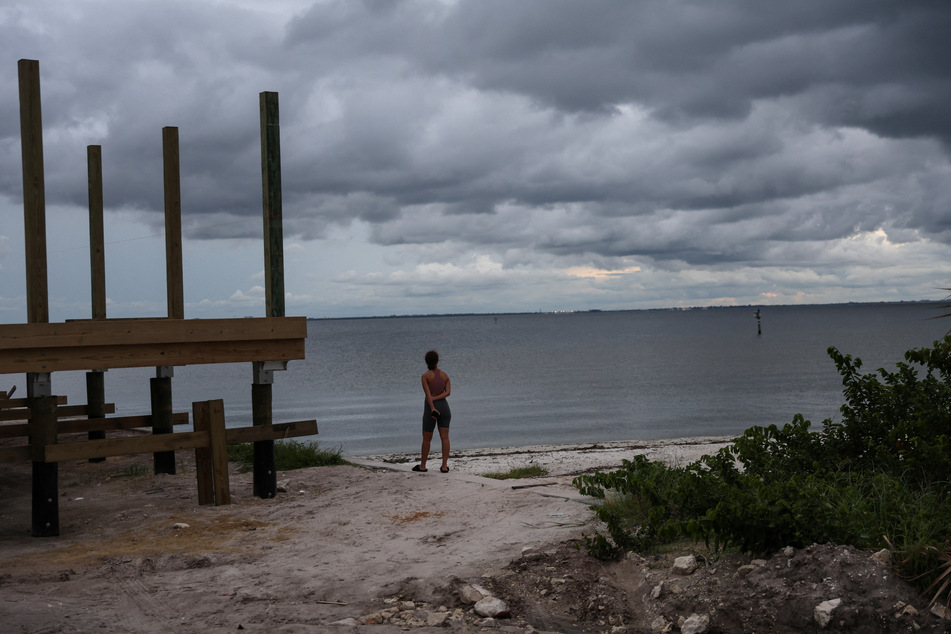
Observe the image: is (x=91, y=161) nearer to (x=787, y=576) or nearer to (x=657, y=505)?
(x=657, y=505)

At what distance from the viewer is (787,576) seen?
486 cm

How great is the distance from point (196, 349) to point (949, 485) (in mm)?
7624

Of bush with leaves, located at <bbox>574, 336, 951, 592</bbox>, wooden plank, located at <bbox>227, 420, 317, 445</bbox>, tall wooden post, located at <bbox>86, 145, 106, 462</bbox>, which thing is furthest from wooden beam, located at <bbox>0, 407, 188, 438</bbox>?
bush with leaves, located at <bbox>574, 336, 951, 592</bbox>

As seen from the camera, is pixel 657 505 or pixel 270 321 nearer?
pixel 657 505

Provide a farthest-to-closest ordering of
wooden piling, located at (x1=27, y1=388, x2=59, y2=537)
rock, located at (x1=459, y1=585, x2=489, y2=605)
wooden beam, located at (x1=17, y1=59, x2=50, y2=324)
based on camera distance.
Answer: wooden beam, located at (x1=17, y1=59, x2=50, y2=324) → wooden piling, located at (x1=27, y1=388, x2=59, y2=537) → rock, located at (x1=459, y1=585, x2=489, y2=605)

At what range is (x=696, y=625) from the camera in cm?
477

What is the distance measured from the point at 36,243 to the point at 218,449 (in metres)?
3.05

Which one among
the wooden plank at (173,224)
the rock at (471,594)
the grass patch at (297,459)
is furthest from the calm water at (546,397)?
the rock at (471,594)

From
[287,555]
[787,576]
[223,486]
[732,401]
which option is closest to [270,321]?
[223,486]

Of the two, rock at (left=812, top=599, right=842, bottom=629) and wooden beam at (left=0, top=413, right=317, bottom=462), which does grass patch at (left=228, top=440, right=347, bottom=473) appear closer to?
wooden beam at (left=0, top=413, right=317, bottom=462)

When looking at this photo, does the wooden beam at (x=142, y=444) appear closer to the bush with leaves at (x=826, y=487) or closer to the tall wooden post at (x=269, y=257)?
the tall wooden post at (x=269, y=257)

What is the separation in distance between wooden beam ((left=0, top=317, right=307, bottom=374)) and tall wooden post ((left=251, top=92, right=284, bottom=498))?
0.32 m

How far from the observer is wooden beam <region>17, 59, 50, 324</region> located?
8617mm

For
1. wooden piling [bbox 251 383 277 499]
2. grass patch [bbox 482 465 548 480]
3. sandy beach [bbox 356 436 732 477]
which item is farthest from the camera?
sandy beach [bbox 356 436 732 477]
